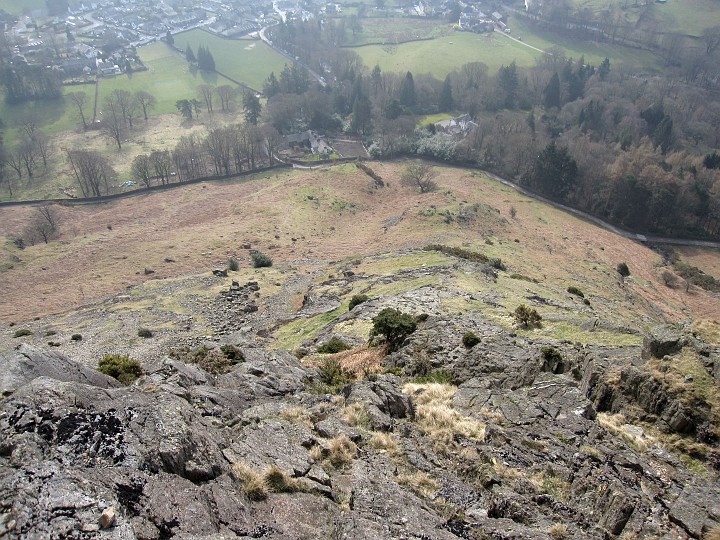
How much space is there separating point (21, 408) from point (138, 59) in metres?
212

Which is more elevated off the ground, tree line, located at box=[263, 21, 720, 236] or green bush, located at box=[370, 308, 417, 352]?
green bush, located at box=[370, 308, 417, 352]

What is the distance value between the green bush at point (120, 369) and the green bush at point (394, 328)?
14.4 metres

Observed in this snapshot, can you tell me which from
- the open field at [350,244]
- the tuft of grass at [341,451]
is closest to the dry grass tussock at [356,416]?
the tuft of grass at [341,451]

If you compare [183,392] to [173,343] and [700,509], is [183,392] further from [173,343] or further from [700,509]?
[173,343]

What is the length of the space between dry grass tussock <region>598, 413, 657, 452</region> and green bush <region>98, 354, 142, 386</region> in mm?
21119

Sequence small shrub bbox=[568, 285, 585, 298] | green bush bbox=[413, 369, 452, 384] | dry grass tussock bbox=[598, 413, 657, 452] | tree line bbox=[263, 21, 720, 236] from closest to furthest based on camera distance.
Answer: dry grass tussock bbox=[598, 413, 657, 452] < green bush bbox=[413, 369, 452, 384] < small shrub bbox=[568, 285, 585, 298] < tree line bbox=[263, 21, 720, 236]

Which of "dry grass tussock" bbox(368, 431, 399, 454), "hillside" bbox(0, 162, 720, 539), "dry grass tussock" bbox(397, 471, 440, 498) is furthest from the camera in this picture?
"dry grass tussock" bbox(368, 431, 399, 454)

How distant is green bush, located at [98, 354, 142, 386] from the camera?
77.1 feet

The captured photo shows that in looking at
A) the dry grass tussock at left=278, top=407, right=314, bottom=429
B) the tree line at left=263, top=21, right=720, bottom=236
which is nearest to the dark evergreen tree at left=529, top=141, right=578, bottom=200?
the tree line at left=263, top=21, right=720, bottom=236

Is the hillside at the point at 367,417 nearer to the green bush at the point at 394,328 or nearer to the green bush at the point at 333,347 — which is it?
the green bush at the point at 333,347

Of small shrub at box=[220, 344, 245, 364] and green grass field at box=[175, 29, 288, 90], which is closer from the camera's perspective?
small shrub at box=[220, 344, 245, 364]

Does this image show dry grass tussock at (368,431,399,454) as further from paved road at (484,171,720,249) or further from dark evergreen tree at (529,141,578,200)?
dark evergreen tree at (529,141,578,200)

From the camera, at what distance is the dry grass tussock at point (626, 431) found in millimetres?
17312

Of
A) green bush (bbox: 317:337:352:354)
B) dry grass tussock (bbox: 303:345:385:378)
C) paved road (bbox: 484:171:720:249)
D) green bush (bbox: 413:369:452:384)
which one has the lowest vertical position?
paved road (bbox: 484:171:720:249)
